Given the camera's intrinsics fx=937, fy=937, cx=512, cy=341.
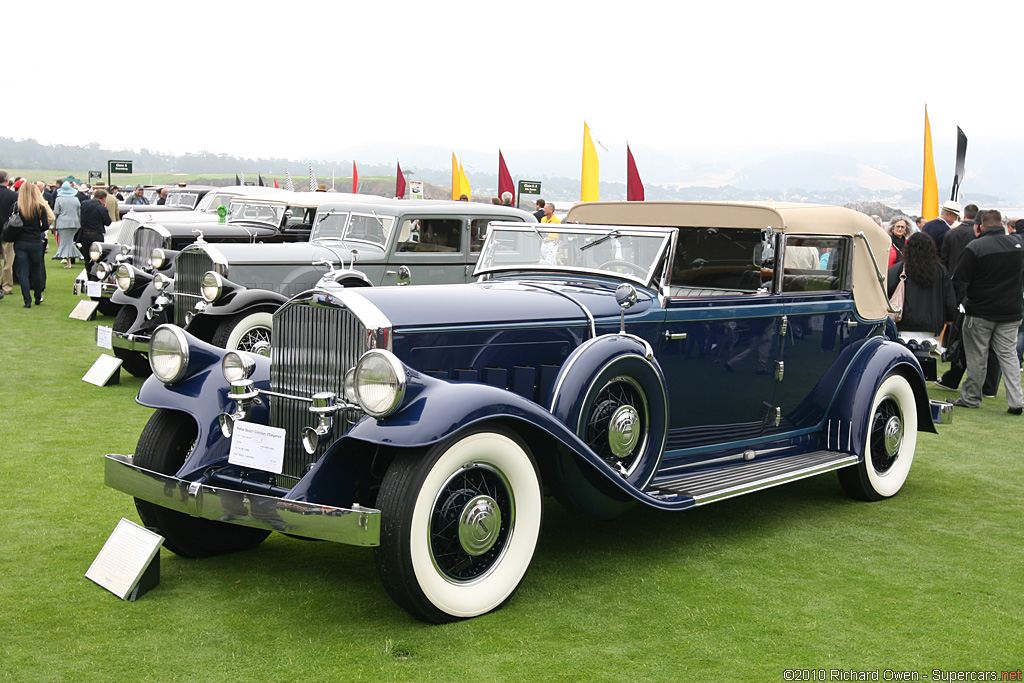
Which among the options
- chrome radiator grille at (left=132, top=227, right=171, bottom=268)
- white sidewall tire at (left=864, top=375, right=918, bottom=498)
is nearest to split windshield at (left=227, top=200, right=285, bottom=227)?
chrome radiator grille at (left=132, top=227, right=171, bottom=268)

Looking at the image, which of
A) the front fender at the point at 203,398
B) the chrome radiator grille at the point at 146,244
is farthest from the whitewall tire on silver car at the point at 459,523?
the chrome radiator grille at the point at 146,244

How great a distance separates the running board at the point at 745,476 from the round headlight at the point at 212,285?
5156 millimetres

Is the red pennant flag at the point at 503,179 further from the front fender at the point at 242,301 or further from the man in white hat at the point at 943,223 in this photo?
the front fender at the point at 242,301

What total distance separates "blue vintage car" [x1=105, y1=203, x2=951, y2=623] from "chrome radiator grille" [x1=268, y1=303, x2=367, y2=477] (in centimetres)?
1

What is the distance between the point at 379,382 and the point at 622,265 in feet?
6.69

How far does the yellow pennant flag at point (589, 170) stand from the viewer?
716 inches

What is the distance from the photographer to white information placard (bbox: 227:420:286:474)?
4020 mm

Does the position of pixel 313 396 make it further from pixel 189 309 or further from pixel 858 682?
pixel 189 309

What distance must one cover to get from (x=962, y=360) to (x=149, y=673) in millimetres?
9191

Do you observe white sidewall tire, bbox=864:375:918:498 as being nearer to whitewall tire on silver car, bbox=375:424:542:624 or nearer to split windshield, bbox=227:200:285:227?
whitewall tire on silver car, bbox=375:424:542:624

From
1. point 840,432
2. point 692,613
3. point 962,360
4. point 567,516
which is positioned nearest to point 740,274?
point 840,432

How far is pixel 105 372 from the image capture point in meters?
8.75

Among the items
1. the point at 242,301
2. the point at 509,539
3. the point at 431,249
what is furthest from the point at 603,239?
the point at 431,249

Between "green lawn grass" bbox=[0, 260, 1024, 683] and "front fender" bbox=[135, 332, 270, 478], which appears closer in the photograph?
"green lawn grass" bbox=[0, 260, 1024, 683]
